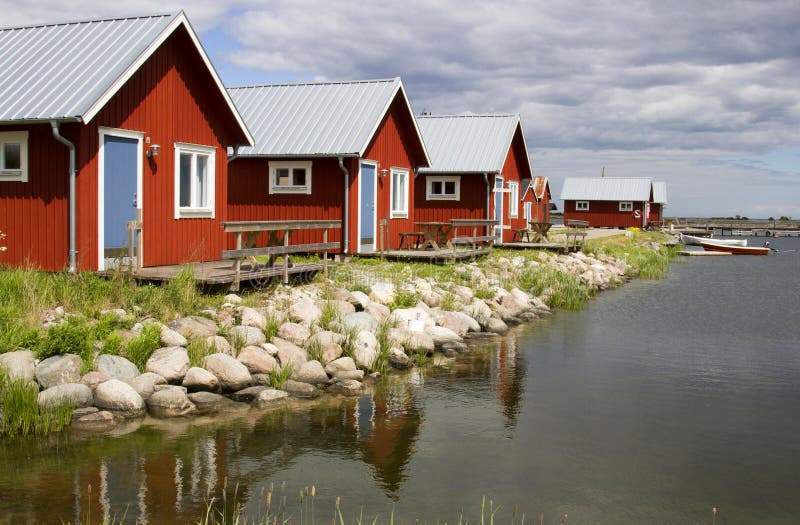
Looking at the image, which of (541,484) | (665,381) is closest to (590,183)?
(665,381)

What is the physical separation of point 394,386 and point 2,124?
8829mm

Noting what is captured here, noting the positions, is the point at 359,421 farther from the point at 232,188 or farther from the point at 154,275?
the point at 232,188

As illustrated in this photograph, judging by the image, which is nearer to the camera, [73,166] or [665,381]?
[665,381]

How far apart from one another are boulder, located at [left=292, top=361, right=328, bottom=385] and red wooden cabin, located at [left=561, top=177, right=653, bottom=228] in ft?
202

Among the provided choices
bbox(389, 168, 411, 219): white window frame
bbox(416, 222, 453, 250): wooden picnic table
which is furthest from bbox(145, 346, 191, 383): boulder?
bbox(389, 168, 411, 219): white window frame

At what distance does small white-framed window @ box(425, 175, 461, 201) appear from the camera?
31.8 meters

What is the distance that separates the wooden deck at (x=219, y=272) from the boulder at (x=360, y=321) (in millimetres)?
2282

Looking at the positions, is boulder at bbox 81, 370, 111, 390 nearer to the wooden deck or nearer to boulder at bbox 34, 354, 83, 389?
boulder at bbox 34, 354, 83, 389

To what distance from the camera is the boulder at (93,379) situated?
1017 centimetres

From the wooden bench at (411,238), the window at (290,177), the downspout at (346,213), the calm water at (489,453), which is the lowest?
the calm water at (489,453)

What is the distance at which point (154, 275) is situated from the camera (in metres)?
14.5

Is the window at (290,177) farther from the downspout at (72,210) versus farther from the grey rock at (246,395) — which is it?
the grey rock at (246,395)

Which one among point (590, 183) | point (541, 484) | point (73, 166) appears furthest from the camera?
point (590, 183)

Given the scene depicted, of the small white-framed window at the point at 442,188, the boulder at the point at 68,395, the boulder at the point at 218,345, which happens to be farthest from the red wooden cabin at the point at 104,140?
the small white-framed window at the point at 442,188
